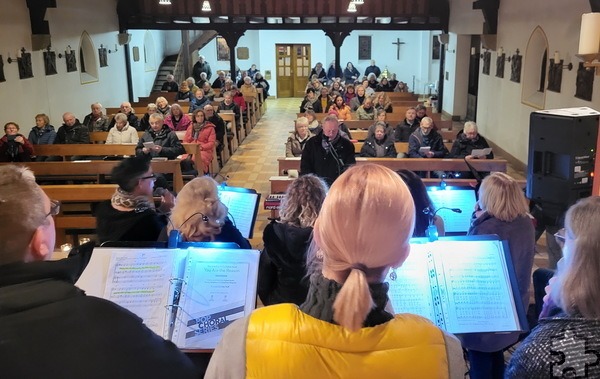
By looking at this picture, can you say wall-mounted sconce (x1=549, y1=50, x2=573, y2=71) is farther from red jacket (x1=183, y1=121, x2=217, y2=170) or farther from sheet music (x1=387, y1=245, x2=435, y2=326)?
sheet music (x1=387, y1=245, x2=435, y2=326)

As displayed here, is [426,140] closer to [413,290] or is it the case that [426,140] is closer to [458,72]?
[413,290]

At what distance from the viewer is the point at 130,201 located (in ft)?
10.7

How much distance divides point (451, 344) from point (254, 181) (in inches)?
298

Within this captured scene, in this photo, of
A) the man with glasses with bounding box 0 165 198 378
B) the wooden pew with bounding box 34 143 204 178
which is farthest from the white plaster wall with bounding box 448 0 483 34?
the man with glasses with bounding box 0 165 198 378

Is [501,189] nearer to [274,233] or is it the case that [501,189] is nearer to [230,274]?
[274,233]

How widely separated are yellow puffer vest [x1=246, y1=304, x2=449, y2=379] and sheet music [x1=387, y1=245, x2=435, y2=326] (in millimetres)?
988

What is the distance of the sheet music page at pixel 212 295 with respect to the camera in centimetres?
218

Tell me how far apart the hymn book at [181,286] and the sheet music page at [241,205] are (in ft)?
5.62

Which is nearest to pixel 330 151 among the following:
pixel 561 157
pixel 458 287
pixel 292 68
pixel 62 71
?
pixel 561 157

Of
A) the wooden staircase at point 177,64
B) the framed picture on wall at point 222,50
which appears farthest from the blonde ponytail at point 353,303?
the framed picture on wall at point 222,50

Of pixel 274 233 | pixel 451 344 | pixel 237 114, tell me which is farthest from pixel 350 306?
pixel 237 114

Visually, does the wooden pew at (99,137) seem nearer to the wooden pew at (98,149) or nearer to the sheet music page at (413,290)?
the wooden pew at (98,149)

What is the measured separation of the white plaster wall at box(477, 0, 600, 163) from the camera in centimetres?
760

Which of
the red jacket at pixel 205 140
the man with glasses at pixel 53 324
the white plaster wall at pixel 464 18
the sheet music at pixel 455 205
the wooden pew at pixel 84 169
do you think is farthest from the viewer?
the white plaster wall at pixel 464 18
